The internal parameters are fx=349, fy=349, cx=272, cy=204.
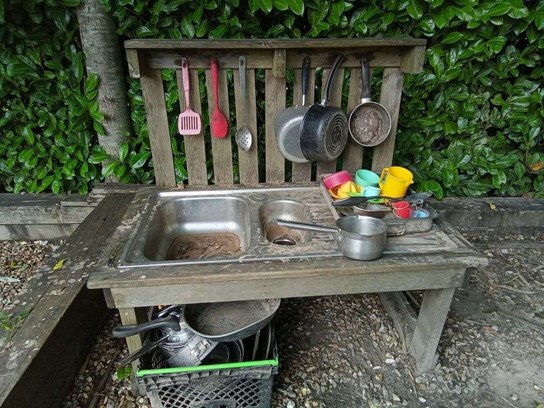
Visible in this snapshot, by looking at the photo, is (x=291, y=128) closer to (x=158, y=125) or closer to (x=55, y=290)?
(x=158, y=125)

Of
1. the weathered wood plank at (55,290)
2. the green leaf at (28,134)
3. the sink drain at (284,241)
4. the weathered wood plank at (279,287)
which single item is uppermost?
the green leaf at (28,134)

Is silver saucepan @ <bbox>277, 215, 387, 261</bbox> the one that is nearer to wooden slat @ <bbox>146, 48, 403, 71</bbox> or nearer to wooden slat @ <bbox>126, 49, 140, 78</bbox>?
wooden slat @ <bbox>146, 48, 403, 71</bbox>

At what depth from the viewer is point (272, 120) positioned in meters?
1.91

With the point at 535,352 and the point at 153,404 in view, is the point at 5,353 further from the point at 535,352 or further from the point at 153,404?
the point at 535,352

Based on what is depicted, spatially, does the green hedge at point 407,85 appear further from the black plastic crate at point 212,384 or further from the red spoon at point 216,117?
the black plastic crate at point 212,384

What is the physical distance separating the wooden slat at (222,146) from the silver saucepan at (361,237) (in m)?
0.69

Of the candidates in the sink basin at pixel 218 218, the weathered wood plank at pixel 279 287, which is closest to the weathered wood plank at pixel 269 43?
the sink basin at pixel 218 218

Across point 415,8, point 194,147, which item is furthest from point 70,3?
point 415,8

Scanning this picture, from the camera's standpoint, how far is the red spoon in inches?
68.3

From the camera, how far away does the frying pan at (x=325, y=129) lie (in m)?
1.72

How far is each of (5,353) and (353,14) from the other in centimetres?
254

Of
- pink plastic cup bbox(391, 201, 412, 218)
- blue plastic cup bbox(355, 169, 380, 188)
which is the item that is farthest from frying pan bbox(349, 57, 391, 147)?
pink plastic cup bbox(391, 201, 412, 218)

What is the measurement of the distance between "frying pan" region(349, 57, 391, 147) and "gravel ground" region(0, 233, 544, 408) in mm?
1075

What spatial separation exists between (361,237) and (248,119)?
3.12 ft
